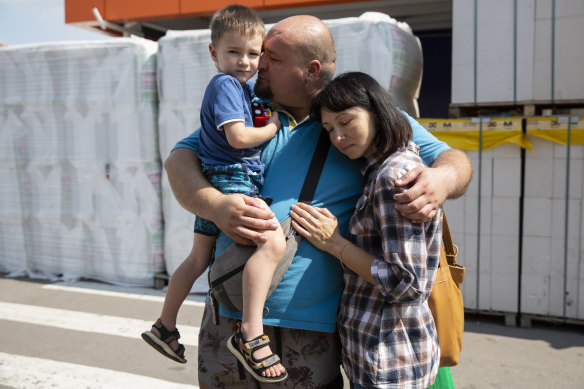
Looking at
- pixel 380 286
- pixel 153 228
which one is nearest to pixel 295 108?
pixel 380 286

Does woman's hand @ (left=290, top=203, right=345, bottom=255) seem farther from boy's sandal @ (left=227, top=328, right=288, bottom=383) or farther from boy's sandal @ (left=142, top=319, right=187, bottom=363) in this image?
boy's sandal @ (left=142, top=319, right=187, bottom=363)

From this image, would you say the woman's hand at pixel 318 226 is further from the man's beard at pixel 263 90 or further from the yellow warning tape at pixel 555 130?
the yellow warning tape at pixel 555 130

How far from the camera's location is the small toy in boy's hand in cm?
209

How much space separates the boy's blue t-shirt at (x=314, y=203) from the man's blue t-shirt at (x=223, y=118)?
0.12 meters

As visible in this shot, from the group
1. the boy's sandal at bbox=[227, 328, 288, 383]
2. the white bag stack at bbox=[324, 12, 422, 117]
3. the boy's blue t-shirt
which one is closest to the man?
the boy's blue t-shirt

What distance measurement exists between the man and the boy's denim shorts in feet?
0.11

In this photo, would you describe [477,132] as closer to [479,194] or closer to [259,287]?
[479,194]

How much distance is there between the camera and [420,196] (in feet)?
5.29

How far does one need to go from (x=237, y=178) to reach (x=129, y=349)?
126 inches

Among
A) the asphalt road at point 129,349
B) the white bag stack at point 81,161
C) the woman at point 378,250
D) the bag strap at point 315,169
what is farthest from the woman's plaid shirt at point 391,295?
the white bag stack at point 81,161

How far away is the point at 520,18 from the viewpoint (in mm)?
4719

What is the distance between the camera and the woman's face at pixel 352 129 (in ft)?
5.84

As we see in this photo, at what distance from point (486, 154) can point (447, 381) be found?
10.9 ft

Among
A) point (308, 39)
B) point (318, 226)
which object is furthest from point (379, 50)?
point (318, 226)
